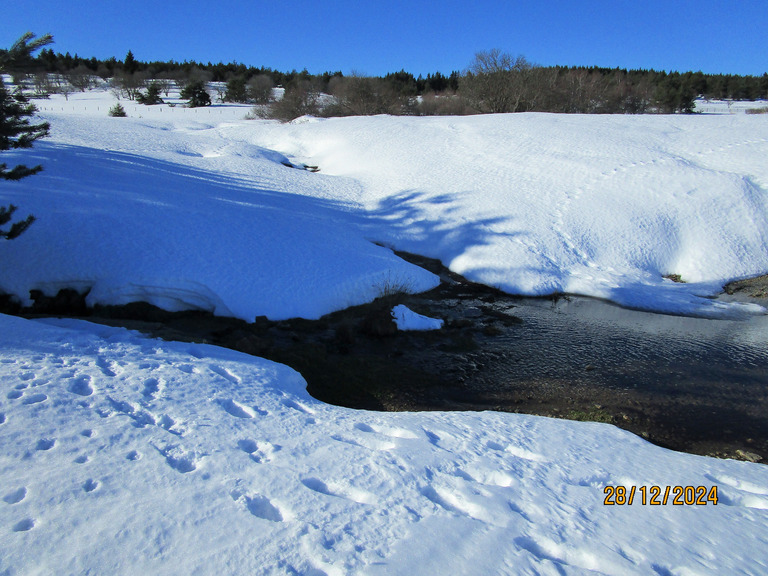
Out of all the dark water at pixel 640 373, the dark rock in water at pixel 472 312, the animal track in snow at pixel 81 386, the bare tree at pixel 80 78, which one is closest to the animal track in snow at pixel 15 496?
the animal track in snow at pixel 81 386

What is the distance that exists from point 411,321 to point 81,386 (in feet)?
22.8

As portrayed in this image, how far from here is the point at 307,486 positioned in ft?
14.0

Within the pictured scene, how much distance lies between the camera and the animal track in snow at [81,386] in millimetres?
5478

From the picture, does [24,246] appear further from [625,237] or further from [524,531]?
[625,237]

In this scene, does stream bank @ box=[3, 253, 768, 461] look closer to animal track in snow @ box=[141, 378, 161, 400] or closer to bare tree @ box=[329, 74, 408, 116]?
animal track in snow @ box=[141, 378, 161, 400]

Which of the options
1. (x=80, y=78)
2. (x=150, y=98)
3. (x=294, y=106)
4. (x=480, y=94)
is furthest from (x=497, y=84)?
(x=80, y=78)

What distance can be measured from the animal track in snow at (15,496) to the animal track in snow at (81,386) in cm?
184

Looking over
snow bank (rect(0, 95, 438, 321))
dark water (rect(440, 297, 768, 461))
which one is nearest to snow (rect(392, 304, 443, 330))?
dark water (rect(440, 297, 768, 461))

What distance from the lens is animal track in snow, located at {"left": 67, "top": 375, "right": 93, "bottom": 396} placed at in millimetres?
5478

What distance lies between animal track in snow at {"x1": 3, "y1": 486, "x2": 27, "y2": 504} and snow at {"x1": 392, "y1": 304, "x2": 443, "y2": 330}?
7946 millimetres

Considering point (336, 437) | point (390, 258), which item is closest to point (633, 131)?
point (390, 258)

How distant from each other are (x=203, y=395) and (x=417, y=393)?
3.74 meters

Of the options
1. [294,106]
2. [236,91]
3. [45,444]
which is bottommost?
[45,444]

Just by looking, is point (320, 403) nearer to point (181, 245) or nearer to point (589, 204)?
point (181, 245)
